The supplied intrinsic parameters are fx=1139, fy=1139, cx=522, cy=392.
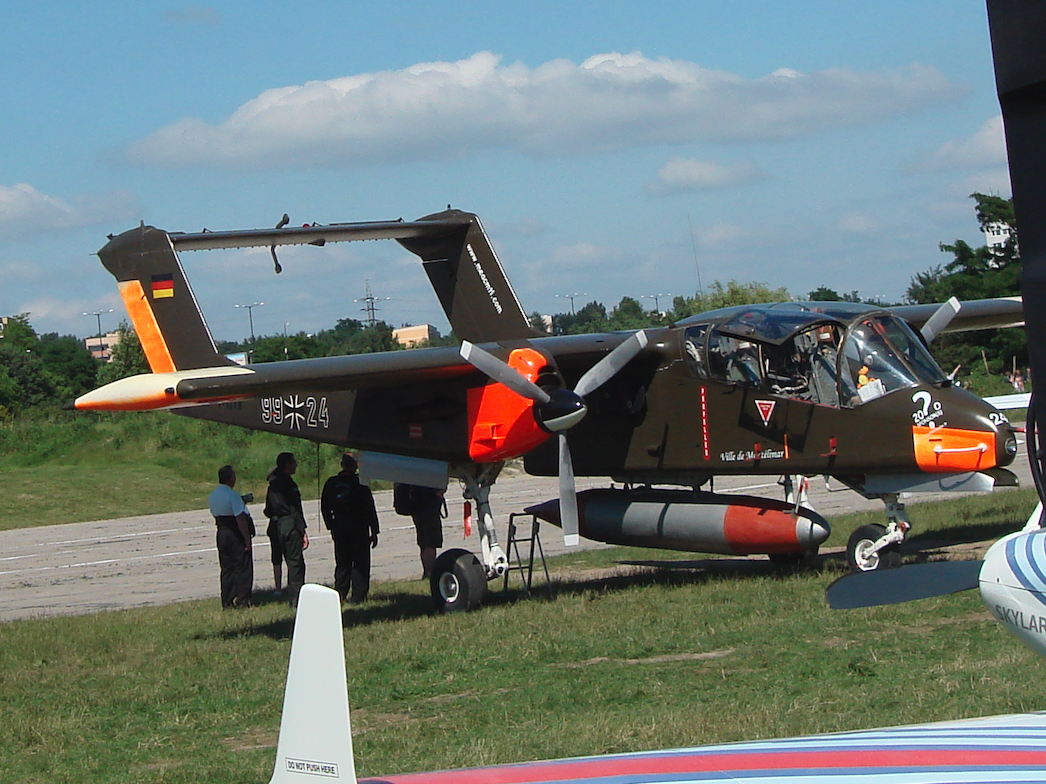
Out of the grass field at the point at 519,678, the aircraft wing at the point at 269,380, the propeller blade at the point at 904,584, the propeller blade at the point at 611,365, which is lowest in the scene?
the grass field at the point at 519,678

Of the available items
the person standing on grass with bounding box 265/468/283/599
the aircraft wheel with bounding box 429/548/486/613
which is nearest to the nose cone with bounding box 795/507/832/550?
the aircraft wheel with bounding box 429/548/486/613

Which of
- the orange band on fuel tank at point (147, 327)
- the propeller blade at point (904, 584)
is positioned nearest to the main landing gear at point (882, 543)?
the propeller blade at point (904, 584)

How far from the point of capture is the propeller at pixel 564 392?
40.7 ft

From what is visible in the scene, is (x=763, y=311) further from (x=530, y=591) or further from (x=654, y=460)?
(x=530, y=591)

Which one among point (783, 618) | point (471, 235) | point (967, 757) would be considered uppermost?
point (471, 235)

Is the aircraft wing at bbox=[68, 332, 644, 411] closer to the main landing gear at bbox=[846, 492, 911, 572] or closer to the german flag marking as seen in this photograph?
the german flag marking

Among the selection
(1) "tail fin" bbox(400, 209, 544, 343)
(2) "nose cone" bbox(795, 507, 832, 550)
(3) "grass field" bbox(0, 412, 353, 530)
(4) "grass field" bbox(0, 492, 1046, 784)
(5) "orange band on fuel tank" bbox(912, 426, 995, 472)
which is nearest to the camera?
(4) "grass field" bbox(0, 492, 1046, 784)

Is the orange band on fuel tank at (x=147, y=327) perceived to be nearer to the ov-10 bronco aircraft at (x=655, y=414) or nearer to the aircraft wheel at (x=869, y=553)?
the ov-10 bronco aircraft at (x=655, y=414)

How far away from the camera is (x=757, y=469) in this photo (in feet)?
43.6

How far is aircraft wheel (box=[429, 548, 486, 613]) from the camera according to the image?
1305 centimetres

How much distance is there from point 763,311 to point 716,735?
6960 mm

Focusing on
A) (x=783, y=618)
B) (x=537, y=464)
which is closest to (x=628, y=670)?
(x=783, y=618)

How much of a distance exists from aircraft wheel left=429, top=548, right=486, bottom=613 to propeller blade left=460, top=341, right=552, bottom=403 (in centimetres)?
212

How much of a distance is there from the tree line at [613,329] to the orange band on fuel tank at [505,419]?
14.0ft
